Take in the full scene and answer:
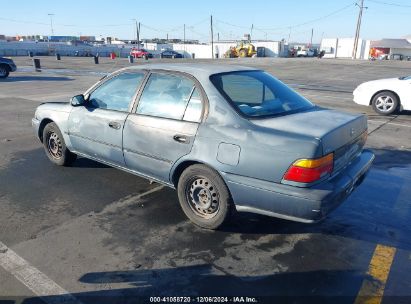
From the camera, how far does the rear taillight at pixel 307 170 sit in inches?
120

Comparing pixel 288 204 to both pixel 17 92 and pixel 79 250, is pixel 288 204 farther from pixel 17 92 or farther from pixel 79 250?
pixel 17 92

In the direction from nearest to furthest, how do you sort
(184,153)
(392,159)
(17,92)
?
(184,153) < (392,159) < (17,92)

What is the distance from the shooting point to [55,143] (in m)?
5.50

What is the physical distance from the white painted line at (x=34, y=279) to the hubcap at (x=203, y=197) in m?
1.51

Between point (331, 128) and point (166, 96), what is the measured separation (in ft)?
5.88

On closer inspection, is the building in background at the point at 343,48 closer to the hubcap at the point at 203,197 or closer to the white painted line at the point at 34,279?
the hubcap at the point at 203,197

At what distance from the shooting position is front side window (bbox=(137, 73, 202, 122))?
375 centimetres

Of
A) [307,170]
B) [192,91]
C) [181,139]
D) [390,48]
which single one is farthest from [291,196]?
[390,48]

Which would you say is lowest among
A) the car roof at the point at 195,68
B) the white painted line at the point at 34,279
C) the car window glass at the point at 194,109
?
the white painted line at the point at 34,279

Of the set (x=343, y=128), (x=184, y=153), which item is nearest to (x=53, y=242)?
(x=184, y=153)

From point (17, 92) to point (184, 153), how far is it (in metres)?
12.6

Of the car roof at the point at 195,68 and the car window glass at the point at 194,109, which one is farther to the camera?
the car roof at the point at 195,68

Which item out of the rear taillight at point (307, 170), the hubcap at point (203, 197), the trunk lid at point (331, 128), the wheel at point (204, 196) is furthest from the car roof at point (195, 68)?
the rear taillight at point (307, 170)

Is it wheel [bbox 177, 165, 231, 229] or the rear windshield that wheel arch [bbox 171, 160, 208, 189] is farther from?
the rear windshield
